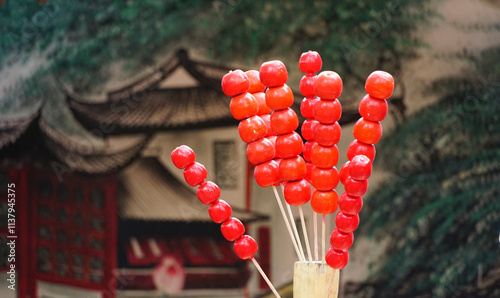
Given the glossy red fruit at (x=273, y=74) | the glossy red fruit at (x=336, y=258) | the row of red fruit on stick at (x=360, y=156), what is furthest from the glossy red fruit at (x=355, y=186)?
the glossy red fruit at (x=273, y=74)

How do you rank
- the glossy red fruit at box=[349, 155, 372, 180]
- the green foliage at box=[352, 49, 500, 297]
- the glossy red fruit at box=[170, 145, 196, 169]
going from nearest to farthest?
the glossy red fruit at box=[349, 155, 372, 180]
the glossy red fruit at box=[170, 145, 196, 169]
the green foliage at box=[352, 49, 500, 297]

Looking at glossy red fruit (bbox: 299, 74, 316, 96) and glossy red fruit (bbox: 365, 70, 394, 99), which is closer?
glossy red fruit (bbox: 365, 70, 394, 99)

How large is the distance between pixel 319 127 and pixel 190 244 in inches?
82.9

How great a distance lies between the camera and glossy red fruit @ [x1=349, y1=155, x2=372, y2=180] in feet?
2.94

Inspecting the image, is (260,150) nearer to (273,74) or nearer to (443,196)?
(273,74)

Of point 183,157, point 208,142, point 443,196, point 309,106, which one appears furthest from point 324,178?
point 443,196

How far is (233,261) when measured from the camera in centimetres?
295

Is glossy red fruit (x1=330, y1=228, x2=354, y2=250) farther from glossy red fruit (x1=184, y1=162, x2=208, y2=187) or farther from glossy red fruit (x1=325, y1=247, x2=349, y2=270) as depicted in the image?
glossy red fruit (x1=184, y1=162, x2=208, y2=187)

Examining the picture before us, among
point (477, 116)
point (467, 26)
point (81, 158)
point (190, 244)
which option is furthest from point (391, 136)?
point (81, 158)

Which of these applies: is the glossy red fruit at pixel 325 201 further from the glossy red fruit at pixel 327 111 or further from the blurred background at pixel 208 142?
the blurred background at pixel 208 142

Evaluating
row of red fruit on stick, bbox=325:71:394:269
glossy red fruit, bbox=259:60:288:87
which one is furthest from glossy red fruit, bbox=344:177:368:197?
glossy red fruit, bbox=259:60:288:87

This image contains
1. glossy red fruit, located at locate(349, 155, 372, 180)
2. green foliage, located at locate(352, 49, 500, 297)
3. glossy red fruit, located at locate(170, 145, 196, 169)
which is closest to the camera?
glossy red fruit, located at locate(349, 155, 372, 180)

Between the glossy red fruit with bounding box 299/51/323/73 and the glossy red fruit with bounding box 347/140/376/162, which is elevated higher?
the glossy red fruit with bounding box 299/51/323/73

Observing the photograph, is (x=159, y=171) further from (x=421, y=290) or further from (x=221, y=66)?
(x=421, y=290)
